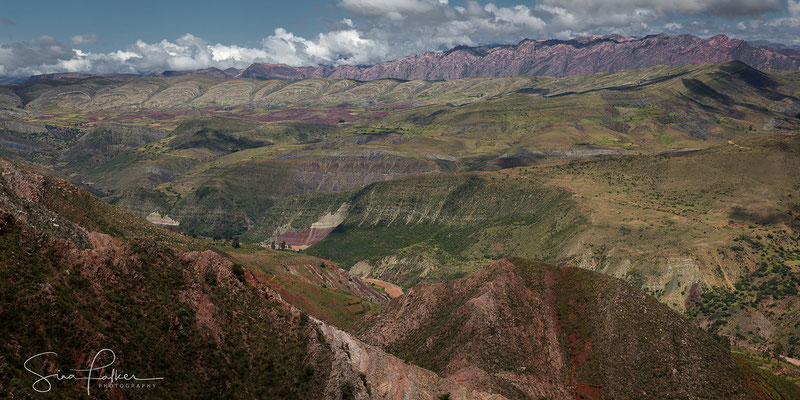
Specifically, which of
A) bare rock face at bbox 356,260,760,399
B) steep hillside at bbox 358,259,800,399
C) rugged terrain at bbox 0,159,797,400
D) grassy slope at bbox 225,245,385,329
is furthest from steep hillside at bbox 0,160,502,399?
grassy slope at bbox 225,245,385,329

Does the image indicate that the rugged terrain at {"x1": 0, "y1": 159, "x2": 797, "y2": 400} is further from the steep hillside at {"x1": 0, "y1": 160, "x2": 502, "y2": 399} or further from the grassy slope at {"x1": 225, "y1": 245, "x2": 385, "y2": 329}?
the grassy slope at {"x1": 225, "y1": 245, "x2": 385, "y2": 329}

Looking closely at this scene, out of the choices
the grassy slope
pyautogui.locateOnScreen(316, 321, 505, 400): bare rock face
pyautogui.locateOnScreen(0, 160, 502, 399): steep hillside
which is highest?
pyautogui.locateOnScreen(0, 160, 502, 399): steep hillside

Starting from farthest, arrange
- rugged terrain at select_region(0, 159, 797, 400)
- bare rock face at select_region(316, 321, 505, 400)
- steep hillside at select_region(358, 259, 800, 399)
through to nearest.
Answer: steep hillside at select_region(358, 259, 800, 399) < bare rock face at select_region(316, 321, 505, 400) < rugged terrain at select_region(0, 159, 797, 400)

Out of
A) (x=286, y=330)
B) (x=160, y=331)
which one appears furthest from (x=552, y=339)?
(x=160, y=331)

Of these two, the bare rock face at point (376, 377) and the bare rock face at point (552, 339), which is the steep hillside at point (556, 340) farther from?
the bare rock face at point (376, 377)

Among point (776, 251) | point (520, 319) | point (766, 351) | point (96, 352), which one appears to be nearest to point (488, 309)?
point (520, 319)

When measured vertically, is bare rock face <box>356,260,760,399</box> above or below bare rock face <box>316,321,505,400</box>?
below

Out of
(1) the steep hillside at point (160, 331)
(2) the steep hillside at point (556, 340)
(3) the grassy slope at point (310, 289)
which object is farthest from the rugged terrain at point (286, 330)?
(3) the grassy slope at point (310, 289)

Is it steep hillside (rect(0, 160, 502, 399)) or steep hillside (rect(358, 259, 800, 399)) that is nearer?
steep hillside (rect(0, 160, 502, 399))

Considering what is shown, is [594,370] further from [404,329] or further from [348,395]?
[348,395]

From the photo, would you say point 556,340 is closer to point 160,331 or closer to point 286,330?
point 286,330

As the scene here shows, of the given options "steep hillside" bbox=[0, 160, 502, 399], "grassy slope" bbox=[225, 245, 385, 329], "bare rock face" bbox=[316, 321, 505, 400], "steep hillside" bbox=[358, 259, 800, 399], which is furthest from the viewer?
"grassy slope" bbox=[225, 245, 385, 329]
